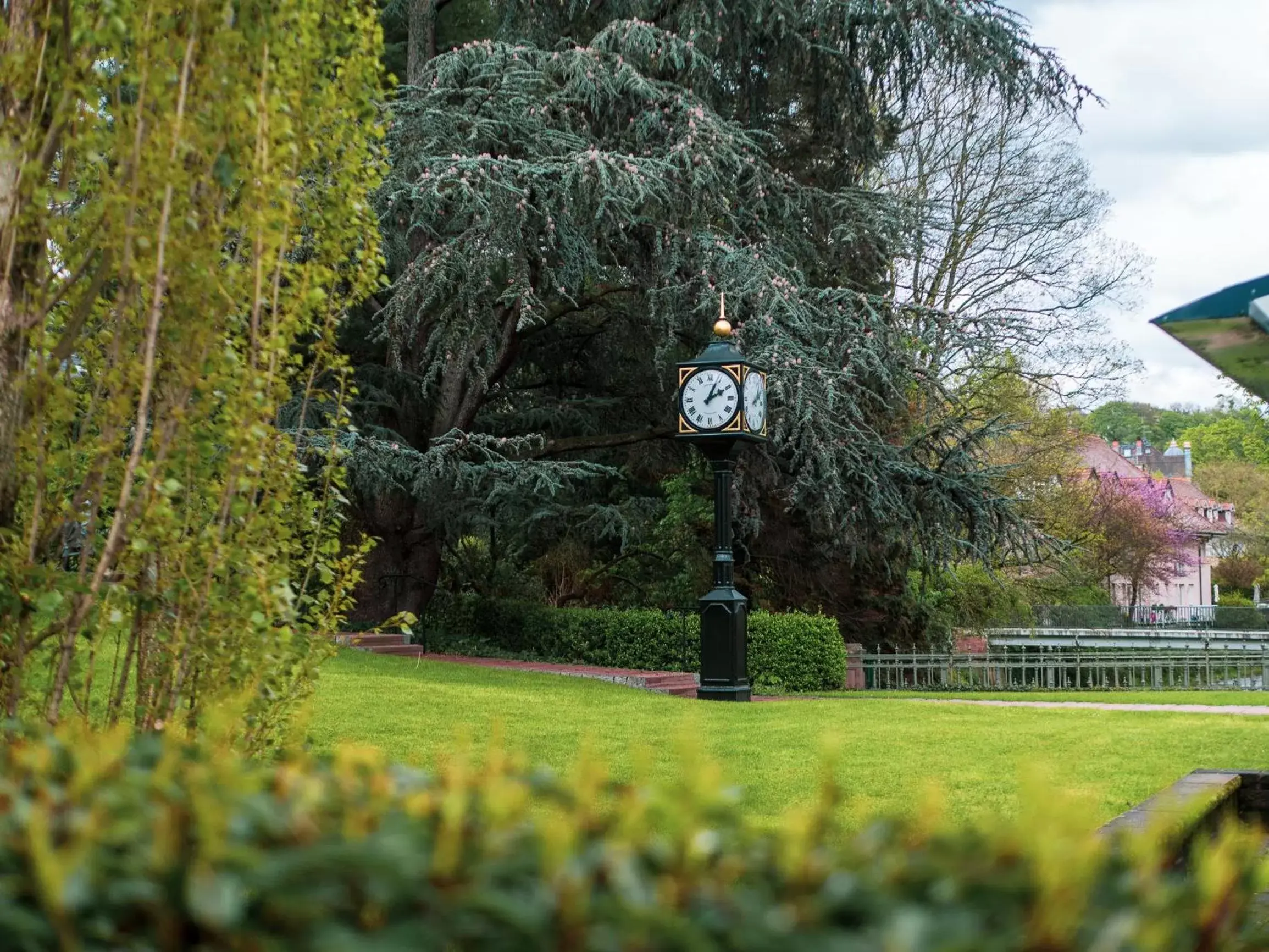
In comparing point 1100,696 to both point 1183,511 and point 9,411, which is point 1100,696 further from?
point 1183,511

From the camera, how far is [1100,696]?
16.0m

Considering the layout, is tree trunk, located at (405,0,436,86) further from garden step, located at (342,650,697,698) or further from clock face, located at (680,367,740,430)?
garden step, located at (342,650,697,698)

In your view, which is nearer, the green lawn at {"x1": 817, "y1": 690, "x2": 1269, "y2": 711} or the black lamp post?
the black lamp post

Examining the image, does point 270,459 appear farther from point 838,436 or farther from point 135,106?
point 838,436

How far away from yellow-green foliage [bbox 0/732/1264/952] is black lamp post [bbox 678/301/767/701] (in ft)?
39.4

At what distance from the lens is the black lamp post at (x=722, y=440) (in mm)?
13586

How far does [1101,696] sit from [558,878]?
15849 millimetres

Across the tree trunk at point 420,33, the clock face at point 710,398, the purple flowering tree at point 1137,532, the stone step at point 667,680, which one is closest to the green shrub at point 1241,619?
the purple flowering tree at point 1137,532

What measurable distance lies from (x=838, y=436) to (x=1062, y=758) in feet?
27.5

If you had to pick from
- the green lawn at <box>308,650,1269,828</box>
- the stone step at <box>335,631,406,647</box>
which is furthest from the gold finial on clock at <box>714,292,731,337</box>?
the stone step at <box>335,631,406,647</box>

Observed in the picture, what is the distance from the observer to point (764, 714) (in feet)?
37.0

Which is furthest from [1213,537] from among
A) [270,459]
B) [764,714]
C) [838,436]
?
[270,459]

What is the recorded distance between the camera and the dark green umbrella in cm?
478

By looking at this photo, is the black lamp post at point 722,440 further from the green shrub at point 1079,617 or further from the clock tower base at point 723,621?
the green shrub at point 1079,617
